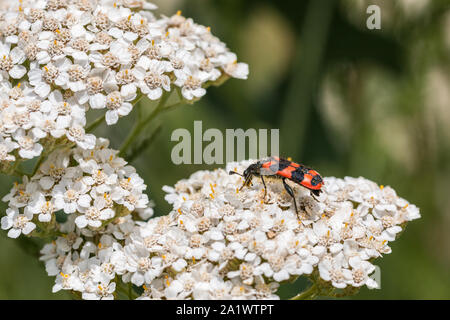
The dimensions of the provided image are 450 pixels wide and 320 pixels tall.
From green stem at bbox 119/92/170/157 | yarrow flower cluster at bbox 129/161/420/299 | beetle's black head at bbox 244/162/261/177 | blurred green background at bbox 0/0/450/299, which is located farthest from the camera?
blurred green background at bbox 0/0/450/299

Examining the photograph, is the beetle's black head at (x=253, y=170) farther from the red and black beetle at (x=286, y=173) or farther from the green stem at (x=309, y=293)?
the green stem at (x=309, y=293)

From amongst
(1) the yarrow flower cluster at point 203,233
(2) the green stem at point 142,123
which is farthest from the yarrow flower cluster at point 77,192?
(2) the green stem at point 142,123

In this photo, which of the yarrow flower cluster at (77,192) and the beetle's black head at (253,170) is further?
the beetle's black head at (253,170)

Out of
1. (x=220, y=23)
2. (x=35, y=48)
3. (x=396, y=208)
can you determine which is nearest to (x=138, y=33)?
(x=35, y=48)

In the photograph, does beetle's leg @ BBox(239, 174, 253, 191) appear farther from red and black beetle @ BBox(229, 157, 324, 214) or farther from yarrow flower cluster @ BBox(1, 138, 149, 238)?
yarrow flower cluster @ BBox(1, 138, 149, 238)

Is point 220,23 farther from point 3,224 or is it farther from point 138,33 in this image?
point 3,224

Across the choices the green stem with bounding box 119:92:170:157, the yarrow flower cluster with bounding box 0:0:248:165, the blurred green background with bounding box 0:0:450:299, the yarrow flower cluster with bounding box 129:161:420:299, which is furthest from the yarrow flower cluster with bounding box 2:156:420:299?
the blurred green background with bounding box 0:0:450:299
